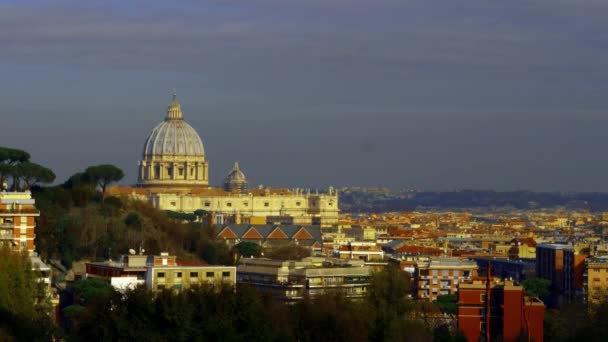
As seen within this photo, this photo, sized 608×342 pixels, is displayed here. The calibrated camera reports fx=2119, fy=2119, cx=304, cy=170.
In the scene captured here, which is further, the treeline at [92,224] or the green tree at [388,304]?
the treeline at [92,224]

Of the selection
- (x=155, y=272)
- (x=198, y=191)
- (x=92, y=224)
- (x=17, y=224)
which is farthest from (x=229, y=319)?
(x=198, y=191)

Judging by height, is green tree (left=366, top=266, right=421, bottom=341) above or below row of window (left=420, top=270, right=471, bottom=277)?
below

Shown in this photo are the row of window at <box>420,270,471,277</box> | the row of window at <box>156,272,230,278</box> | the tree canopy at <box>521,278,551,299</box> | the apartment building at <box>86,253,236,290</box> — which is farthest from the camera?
the row of window at <box>420,270,471,277</box>

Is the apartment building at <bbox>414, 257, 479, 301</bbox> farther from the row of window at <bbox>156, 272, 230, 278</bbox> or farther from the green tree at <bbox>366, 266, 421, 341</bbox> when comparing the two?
the row of window at <bbox>156, 272, 230, 278</bbox>

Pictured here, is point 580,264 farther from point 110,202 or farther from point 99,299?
point 99,299

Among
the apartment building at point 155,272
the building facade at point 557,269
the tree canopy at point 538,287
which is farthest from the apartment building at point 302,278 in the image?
the building facade at point 557,269

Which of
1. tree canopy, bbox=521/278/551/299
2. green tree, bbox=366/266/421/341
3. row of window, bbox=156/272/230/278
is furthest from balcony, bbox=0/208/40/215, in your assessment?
tree canopy, bbox=521/278/551/299

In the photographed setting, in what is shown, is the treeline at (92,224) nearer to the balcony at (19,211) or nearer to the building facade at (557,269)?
the balcony at (19,211)
